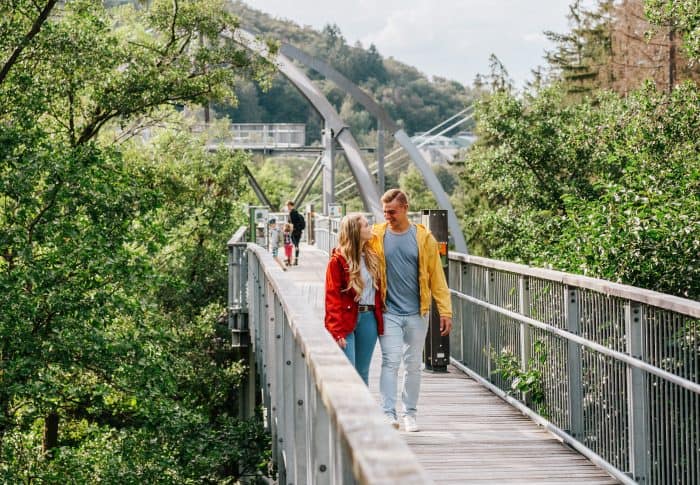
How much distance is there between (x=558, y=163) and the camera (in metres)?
28.0

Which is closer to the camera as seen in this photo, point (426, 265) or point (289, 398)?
point (289, 398)

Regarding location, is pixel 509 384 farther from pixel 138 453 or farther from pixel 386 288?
pixel 138 453

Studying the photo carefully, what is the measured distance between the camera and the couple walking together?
6.63 metres

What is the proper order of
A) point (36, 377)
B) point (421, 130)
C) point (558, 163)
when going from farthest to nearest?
point (421, 130) < point (558, 163) < point (36, 377)

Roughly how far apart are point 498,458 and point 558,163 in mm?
21716

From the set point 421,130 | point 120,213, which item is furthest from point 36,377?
point 421,130

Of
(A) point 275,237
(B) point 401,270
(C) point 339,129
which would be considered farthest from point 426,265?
(C) point 339,129

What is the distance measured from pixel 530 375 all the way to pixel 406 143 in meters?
41.6

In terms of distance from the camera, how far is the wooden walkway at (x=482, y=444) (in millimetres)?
6500

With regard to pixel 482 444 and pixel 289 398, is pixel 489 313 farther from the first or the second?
pixel 289 398

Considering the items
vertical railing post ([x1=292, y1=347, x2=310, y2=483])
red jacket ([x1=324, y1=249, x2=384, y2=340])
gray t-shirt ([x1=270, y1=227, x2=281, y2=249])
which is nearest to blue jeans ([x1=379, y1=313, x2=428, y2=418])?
red jacket ([x1=324, y1=249, x2=384, y2=340])

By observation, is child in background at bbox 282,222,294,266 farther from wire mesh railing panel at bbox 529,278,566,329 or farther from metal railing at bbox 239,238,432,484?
metal railing at bbox 239,238,432,484

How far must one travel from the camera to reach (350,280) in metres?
6.60

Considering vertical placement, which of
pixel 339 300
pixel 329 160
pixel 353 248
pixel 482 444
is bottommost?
pixel 482 444
